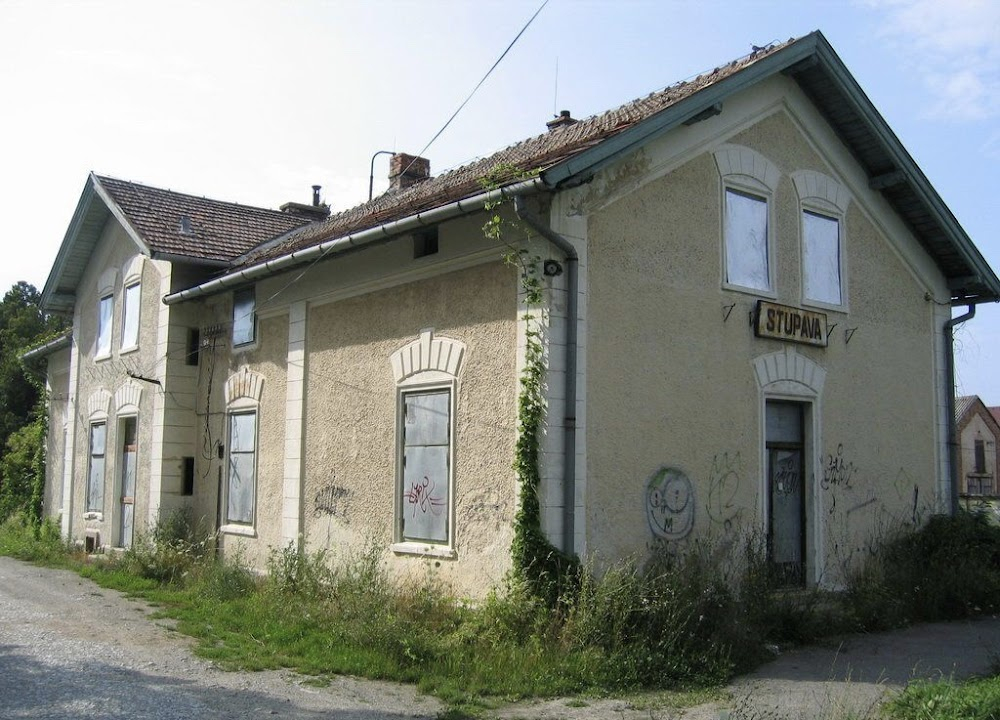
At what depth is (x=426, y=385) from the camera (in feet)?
33.6

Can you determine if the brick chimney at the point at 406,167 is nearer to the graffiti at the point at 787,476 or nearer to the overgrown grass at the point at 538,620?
the overgrown grass at the point at 538,620

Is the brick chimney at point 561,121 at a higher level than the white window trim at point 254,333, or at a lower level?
higher

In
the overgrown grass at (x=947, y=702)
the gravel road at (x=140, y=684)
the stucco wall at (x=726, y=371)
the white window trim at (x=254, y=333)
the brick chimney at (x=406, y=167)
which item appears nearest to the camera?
the overgrown grass at (x=947, y=702)

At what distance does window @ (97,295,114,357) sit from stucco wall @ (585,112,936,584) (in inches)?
421

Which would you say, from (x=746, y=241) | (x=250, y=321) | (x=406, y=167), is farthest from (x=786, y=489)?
(x=406, y=167)

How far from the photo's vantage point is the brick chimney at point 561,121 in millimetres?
14477

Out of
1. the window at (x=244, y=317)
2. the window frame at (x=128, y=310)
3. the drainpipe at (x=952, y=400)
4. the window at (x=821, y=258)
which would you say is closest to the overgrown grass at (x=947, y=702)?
the window at (x=821, y=258)

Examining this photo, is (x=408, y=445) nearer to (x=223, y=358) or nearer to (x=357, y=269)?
(x=357, y=269)

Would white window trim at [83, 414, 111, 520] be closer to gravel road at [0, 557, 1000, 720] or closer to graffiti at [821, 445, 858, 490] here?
gravel road at [0, 557, 1000, 720]

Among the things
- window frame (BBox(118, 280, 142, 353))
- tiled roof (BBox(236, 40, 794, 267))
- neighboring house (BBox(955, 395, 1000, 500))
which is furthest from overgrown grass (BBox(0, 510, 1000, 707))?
neighboring house (BBox(955, 395, 1000, 500))

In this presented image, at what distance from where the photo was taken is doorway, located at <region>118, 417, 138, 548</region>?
15539 mm

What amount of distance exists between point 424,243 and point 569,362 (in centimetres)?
246

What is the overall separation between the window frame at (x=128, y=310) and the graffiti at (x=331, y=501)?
5773mm

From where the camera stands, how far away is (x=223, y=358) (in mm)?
14023
